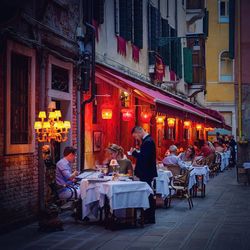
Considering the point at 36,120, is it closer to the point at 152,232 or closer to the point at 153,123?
the point at 152,232

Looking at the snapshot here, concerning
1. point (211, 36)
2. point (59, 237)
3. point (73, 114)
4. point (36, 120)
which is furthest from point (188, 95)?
point (59, 237)

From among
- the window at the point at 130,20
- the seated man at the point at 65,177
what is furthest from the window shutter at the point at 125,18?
the seated man at the point at 65,177

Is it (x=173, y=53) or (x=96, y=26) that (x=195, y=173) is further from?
(x=173, y=53)

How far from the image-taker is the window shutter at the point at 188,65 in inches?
1331

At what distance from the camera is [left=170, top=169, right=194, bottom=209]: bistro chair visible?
15.8 metres

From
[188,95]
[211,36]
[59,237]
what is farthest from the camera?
[211,36]

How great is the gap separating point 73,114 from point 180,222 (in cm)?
439

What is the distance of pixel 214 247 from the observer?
33.6ft

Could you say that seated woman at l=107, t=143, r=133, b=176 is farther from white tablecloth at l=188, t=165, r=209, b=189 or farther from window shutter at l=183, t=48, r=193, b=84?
window shutter at l=183, t=48, r=193, b=84

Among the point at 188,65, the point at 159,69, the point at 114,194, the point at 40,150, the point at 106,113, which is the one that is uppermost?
the point at 188,65

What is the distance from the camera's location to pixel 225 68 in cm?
4928

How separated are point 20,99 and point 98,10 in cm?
609

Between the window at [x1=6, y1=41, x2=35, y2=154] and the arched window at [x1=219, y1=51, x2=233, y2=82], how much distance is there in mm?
36973

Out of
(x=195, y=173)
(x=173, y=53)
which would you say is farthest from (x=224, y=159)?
(x=195, y=173)
